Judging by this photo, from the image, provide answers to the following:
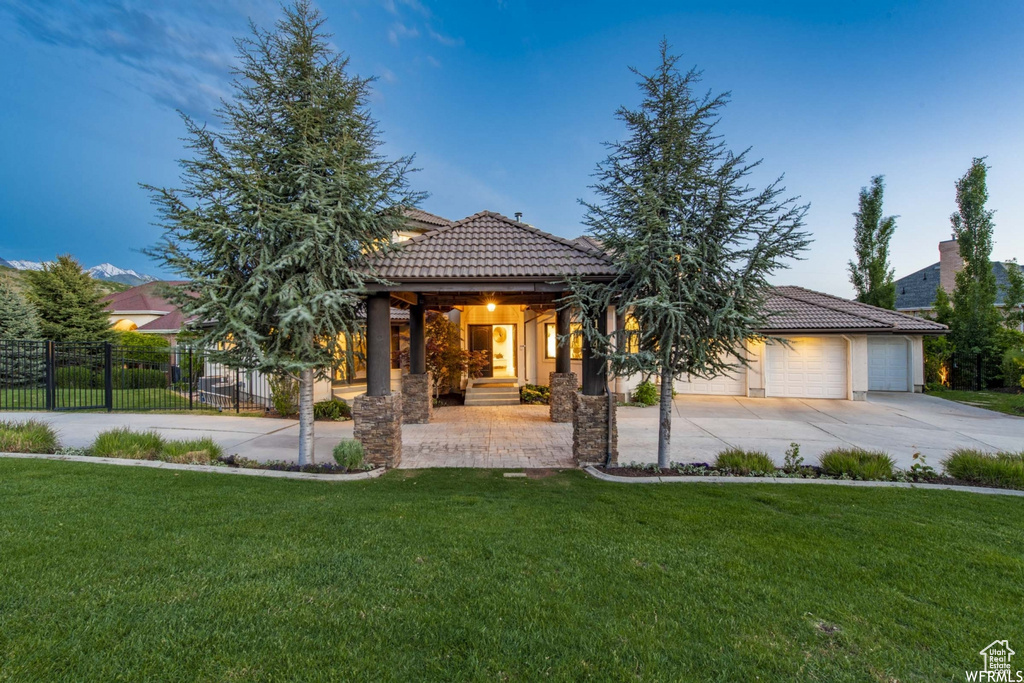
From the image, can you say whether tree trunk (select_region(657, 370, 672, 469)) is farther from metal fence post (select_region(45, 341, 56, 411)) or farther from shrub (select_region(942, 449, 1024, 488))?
metal fence post (select_region(45, 341, 56, 411))

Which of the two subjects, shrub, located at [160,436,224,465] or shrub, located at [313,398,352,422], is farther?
shrub, located at [313,398,352,422]

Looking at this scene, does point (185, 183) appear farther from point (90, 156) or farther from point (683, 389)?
point (90, 156)

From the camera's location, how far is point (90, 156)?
126 feet

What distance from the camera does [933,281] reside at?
24.3m

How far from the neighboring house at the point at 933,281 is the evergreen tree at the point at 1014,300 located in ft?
7.08

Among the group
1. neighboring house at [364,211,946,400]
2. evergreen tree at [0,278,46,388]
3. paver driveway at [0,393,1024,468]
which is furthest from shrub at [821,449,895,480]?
evergreen tree at [0,278,46,388]

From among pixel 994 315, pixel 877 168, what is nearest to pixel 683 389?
pixel 994 315

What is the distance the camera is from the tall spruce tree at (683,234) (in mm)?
5633

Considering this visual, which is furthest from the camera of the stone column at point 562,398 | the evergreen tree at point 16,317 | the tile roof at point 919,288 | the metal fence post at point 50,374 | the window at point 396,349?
the tile roof at point 919,288

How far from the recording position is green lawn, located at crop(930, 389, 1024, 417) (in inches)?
493

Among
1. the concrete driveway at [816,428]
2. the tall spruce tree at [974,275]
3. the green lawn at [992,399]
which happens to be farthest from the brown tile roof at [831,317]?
the concrete driveway at [816,428]

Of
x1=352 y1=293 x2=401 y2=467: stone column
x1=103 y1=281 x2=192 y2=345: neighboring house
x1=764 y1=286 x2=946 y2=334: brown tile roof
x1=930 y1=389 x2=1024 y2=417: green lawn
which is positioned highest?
x1=103 y1=281 x2=192 y2=345: neighboring house

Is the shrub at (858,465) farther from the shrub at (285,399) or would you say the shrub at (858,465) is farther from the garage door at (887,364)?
the garage door at (887,364)

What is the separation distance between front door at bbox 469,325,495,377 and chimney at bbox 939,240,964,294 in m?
25.2
